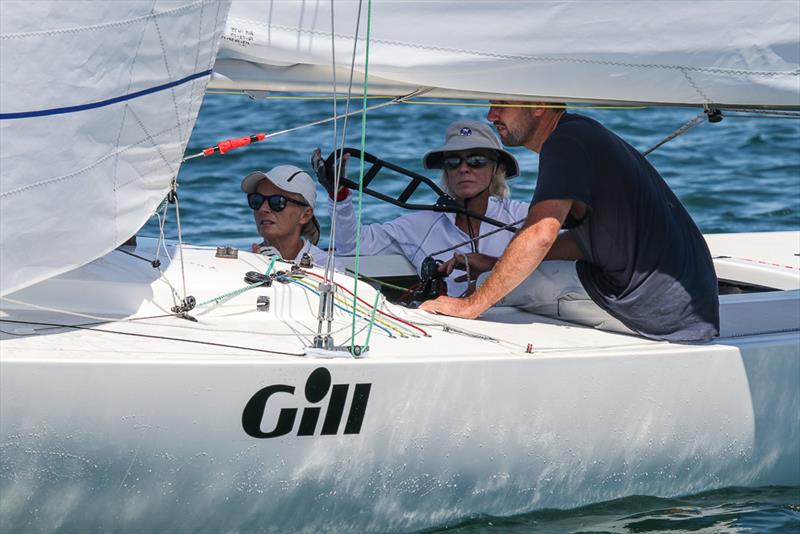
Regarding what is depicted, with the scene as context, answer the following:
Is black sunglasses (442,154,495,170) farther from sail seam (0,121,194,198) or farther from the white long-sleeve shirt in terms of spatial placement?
sail seam (0,121,194,198)

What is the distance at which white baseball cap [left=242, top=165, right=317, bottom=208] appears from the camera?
168 inches

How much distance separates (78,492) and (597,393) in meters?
1.34

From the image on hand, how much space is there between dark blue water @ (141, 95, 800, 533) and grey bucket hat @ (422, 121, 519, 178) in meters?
1.40

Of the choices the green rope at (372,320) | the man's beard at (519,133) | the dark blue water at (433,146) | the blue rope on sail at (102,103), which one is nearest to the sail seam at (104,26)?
the blue rope on sail at (102,103)

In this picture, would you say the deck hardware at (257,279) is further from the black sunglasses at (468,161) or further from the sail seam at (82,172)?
the black sunglasses at (468,161)

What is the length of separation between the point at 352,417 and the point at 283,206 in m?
1.28

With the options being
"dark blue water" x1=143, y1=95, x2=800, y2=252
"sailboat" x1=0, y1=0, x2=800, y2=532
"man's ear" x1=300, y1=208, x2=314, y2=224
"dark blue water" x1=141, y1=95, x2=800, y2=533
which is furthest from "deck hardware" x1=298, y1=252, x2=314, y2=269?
"dark blue water" x1=143, y1=95, x2=800, y2=252

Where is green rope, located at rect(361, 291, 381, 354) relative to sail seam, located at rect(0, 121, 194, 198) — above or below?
below

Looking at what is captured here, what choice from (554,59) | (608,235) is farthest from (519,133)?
(608,235)

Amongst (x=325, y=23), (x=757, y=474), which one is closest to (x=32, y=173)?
(x=325, y=23)

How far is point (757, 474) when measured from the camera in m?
3.85

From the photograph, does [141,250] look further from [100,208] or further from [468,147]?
[468,147]

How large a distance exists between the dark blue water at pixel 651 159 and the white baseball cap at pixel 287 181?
1.34 meters

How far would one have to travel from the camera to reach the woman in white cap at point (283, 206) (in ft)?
14.0
